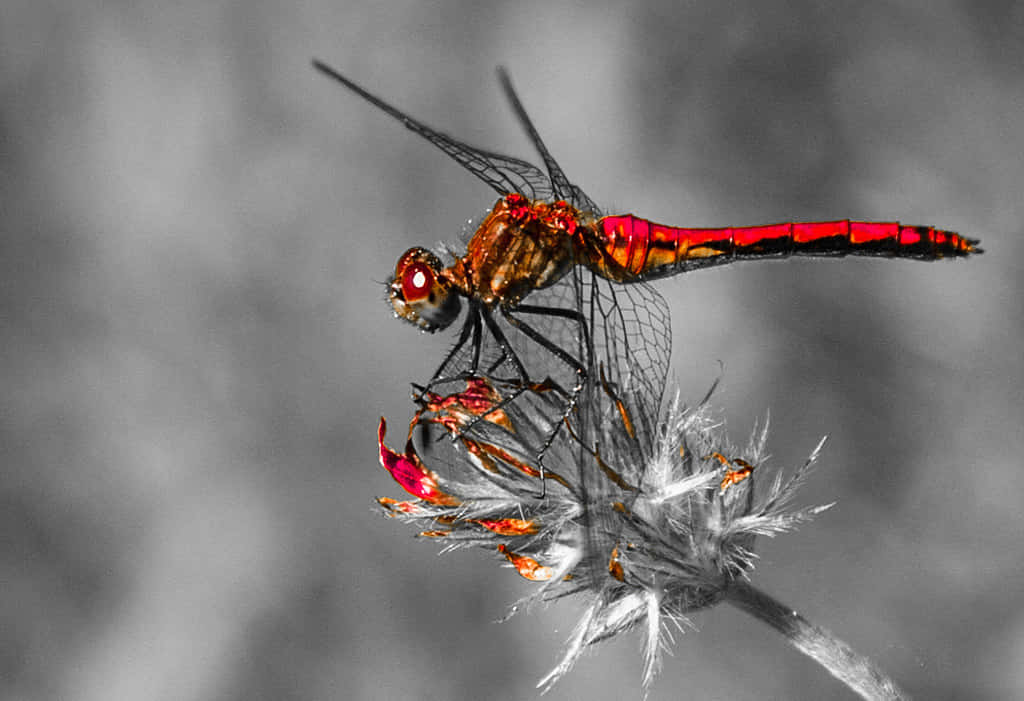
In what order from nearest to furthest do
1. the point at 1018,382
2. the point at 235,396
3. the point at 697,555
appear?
the point at 697,555 → the point at 1018,382 → the point at 235,396

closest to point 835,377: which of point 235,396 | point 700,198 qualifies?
point 700,198

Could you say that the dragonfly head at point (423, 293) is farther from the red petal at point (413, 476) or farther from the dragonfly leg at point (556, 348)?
the red petal at point (413, 476)

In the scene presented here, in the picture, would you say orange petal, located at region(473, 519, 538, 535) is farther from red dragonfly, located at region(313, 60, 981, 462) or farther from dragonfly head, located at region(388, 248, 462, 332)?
dragonfly head, located at region(388, 248, 462, 332)

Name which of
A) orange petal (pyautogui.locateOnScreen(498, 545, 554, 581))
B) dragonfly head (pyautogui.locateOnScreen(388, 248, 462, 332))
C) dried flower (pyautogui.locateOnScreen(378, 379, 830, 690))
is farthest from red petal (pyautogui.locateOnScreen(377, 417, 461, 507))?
dragonfly head (pyautogui.locateOnScreen(388, 248, 462, 332))

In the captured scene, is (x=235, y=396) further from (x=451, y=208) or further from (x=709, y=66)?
(x=709, y=66)

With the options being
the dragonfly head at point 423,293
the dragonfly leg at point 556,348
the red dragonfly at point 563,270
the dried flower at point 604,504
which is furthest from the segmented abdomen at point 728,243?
the dried flower at point 604,504
